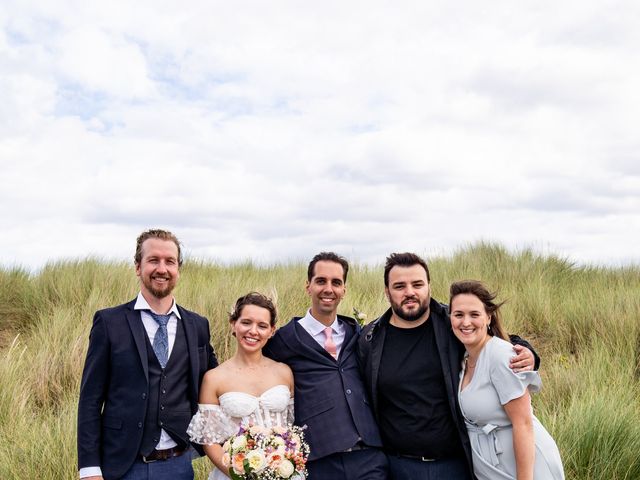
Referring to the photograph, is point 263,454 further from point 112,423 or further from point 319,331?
point 319,331

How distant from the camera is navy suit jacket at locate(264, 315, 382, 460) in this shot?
16.0 ft

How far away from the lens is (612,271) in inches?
697

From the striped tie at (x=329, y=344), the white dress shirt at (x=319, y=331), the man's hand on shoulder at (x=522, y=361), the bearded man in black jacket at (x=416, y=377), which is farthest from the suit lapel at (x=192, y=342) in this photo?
the man's hand on shoulder at (x=522, y=361)

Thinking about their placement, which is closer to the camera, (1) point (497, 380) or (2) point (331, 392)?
(1) point (497, 380)

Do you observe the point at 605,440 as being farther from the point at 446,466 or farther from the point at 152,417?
the point at 152,417

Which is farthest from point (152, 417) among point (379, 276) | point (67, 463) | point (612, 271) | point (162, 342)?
point (612, 271)

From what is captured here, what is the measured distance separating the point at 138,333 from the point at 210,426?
0.80m

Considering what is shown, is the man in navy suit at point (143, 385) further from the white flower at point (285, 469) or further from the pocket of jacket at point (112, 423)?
the white flower at point (285, 469)

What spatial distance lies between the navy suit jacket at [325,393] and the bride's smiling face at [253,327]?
1.05 ft

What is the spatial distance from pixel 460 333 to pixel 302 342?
1.21m

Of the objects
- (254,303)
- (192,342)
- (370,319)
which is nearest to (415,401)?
(254,303)

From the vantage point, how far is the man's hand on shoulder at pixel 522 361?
4.43 m

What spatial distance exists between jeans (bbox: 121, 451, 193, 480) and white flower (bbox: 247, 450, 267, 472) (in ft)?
2.26

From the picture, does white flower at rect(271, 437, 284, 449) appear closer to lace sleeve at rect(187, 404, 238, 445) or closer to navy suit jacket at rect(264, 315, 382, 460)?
lace sleeve at rect(187, 404, 238, 445)
